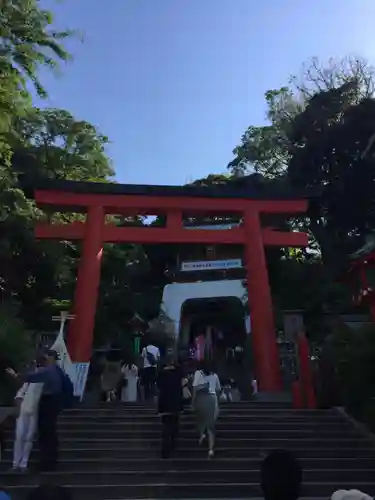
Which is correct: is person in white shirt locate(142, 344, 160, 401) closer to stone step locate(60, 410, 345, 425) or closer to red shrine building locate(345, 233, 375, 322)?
stone step locate(60, 410, 345, 425)

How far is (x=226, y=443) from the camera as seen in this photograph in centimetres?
823

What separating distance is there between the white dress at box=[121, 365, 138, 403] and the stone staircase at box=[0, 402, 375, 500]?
2912mm

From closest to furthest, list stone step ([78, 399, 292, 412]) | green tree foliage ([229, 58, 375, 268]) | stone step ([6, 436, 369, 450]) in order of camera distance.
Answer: stone step ([6, 436, 369, 450])
stone step ([78, 399, 292, 412])
green tree foliage ([229, 58, 375, 268])

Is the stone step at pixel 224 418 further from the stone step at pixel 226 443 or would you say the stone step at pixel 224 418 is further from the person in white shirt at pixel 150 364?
the person in white shirt at pixel 150 364

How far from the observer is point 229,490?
6676 millimetres

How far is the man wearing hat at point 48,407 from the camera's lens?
6.72m

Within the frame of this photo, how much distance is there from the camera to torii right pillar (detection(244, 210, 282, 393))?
13211 millimetres

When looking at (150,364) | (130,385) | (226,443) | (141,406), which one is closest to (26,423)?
(226,443)

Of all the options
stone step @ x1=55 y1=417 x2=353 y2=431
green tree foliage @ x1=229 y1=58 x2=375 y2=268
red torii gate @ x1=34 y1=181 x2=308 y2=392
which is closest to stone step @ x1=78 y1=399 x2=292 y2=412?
stone step @ x1=55 y1=417 x2=353 y2=431

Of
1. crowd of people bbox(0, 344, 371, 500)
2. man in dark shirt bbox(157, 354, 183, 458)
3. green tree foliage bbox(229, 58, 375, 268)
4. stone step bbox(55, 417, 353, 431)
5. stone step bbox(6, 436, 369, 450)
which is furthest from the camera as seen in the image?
green tree foliage bbox(229, 58, 375, 268)

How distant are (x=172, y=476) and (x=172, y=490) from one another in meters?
0.39

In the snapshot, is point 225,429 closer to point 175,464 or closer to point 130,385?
point 175,464

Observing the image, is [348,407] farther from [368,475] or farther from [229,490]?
[229,490]

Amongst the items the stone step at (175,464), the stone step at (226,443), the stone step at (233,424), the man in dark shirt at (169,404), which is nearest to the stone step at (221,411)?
the stone step at (233,424)
